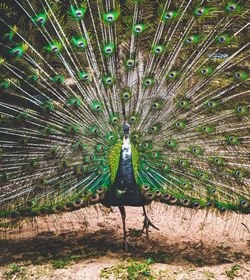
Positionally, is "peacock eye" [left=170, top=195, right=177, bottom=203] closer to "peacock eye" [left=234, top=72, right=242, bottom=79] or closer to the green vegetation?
the green vegetation

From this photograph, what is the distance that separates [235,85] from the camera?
10.4ft

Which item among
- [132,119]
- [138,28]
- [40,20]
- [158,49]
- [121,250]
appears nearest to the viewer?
[40,20]

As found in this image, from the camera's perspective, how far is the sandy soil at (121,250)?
3252 millimetres

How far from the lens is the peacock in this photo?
Result: 2.91m

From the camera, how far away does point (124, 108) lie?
10.7 ft

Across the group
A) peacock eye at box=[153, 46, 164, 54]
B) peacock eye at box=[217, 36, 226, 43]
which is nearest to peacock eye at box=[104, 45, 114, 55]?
peacock eye at box=[153, 46, 164, 54]

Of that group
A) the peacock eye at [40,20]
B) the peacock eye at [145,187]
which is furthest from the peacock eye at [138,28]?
the peacock eye at [145,187]

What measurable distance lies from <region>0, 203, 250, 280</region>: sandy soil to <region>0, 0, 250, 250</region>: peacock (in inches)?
15.1

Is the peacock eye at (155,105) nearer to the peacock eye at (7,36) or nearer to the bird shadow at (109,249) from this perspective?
the peacock eye at (7,36)

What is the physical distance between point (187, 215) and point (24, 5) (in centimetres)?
370

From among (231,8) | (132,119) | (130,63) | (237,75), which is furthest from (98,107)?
(231,8)

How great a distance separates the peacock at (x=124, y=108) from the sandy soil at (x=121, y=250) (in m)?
0.38

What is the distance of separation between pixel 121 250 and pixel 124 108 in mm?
1853

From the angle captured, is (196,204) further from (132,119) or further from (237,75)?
(237,75)
